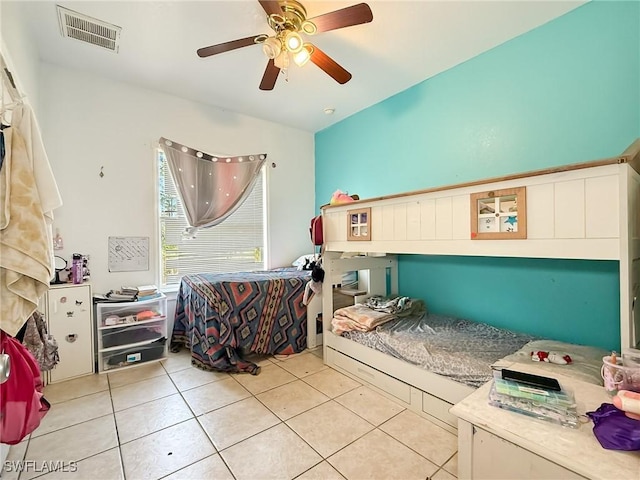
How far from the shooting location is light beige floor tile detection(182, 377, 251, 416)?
6.41ft

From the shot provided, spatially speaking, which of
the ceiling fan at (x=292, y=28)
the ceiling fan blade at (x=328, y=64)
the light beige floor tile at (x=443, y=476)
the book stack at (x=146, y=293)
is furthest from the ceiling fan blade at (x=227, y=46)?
the light beige floor tile at (x=443, y=476)

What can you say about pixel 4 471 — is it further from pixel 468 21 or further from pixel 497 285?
pixel 468 21

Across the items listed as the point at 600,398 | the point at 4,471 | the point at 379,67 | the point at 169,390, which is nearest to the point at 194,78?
the point at 379,67

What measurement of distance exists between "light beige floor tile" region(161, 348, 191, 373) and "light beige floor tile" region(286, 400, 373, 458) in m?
1.33

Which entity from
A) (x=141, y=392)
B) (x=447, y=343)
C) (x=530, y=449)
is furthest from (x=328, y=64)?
(x=141, y=392)

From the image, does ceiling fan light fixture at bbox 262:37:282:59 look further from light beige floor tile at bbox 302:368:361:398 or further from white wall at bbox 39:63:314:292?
light beige floor tile at bbox 302:368:361:398

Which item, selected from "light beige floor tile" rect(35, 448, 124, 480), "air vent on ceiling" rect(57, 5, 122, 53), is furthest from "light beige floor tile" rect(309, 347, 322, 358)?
"air vent on ceiling" rect(57, 5, 122, 53)

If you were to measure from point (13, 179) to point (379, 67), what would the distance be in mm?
2631

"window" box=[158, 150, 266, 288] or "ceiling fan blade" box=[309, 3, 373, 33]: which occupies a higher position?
"ceiling fan blade" box=[309, 3, 373, 33]

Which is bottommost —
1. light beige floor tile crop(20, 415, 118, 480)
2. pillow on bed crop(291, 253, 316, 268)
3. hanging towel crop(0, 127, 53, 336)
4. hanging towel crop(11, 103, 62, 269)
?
light beige floor tile crop(20, 415, 118, 480)

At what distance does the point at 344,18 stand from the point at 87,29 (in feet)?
6.32

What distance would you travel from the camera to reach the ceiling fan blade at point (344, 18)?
1542mm

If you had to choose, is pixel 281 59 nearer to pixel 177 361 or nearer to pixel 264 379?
pixel 264 379

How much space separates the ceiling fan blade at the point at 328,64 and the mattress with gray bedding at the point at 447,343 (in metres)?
1.93
